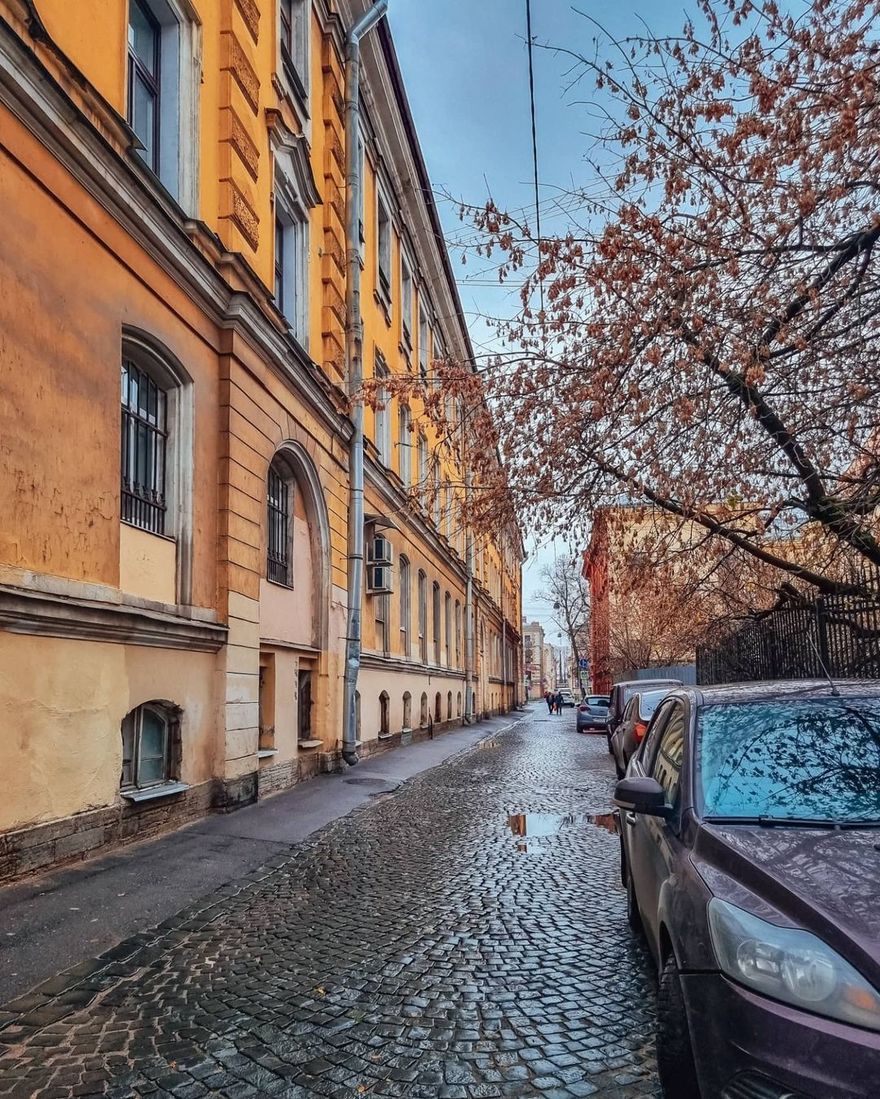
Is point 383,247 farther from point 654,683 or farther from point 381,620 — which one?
point 654,683

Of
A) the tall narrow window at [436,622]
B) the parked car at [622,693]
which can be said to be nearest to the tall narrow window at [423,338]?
the tall narrow window at [436,622]

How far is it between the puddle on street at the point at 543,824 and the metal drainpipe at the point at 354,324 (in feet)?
17.6

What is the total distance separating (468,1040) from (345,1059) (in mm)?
554

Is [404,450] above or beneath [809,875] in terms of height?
above

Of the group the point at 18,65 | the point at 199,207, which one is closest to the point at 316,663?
the point at 199,207

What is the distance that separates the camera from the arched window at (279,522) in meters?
12.1

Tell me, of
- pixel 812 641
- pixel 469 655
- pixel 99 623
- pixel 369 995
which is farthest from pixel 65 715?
pixel 469 655

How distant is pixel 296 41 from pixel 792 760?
14.2m

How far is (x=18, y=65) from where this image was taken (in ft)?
20.7

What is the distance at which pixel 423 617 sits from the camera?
2478 cm

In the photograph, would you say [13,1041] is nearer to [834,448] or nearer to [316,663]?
[834,448]

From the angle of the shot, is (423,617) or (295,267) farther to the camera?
(423,617)

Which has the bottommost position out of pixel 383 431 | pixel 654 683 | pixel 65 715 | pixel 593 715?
pixel 593 715

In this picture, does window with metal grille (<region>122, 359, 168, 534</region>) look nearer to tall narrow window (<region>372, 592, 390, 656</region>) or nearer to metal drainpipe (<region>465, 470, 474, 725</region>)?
tall narrow window (<region>372, 592, 390, 656</region>)
